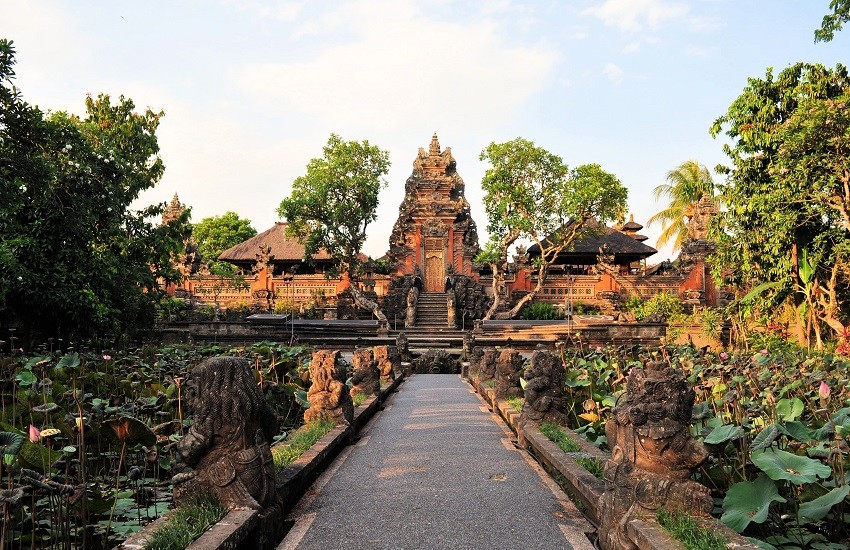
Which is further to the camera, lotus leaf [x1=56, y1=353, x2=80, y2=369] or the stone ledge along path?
lotus leaf [x1=56, y1=353, x2=80, y2=369]

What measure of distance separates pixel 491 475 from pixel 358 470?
1209 mm

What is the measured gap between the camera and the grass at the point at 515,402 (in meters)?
8.79

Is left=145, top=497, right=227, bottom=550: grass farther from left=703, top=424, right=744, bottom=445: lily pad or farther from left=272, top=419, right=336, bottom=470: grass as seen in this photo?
left=703, top=424, right=744, bottom=445: lily pad

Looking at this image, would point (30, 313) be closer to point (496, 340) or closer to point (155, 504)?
point (155, 504)

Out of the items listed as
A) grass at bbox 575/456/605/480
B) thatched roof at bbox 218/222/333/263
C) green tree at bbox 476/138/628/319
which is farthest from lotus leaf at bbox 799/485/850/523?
thatched roof at bbox 218/222/333/263

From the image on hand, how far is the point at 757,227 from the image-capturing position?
52.1ft

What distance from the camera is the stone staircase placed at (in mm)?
28234

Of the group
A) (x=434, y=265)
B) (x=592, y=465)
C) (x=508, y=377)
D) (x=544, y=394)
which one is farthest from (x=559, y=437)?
(x=434, y=265)

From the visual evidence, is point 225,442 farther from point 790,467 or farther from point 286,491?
point 790,467

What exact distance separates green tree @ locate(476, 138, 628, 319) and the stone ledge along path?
1964cm

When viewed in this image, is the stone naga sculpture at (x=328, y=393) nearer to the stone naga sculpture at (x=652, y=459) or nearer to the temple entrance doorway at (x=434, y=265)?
the stone naga sculpture at (x=652, y=459)

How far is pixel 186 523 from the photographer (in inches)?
140

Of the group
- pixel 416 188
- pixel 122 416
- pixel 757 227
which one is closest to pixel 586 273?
pixel 416 188

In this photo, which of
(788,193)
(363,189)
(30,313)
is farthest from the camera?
(363,189)
